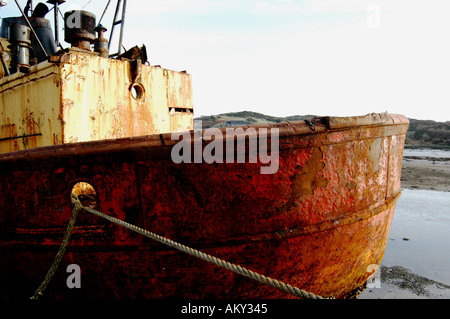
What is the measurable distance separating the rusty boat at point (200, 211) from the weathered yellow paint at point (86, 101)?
0.96 metres

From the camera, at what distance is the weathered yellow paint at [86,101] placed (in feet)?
10.1

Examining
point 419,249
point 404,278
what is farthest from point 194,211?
point 419,249

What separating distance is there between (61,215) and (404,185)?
39.6 feet

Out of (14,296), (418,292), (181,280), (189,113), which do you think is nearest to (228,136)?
(181,280)

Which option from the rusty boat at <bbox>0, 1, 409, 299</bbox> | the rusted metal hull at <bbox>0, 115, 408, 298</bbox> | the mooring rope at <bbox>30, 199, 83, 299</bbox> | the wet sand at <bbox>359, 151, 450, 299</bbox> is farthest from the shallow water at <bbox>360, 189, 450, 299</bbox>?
the mooring rope at <bbox>30, 199, 83, 299</bbox>

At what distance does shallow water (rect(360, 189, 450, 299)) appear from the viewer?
132 inches

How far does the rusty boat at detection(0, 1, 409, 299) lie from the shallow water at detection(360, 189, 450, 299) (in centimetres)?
141

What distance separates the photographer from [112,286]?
2.14 m

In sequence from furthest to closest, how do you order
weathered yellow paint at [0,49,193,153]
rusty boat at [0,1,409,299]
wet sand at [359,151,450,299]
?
wet sand at [359,151,450,299], weathered yellow paint at [0,49,193,153], rusty boat at [0,1,409,299]

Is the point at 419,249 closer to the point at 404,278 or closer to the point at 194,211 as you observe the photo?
the point at 404,278

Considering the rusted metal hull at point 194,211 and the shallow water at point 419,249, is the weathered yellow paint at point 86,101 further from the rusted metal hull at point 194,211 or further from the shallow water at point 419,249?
the shallow water at point 419,249

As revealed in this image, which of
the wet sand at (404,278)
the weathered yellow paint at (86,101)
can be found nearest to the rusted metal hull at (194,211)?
the weathered yellow paint at (86,101)

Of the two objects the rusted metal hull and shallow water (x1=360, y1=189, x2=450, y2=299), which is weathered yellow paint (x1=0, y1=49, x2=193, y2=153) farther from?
shallow water (x1=360, y1=189, x2=450, y2=299)

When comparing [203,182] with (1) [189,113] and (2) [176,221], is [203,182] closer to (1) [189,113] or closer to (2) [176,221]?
(2) [176,221]
